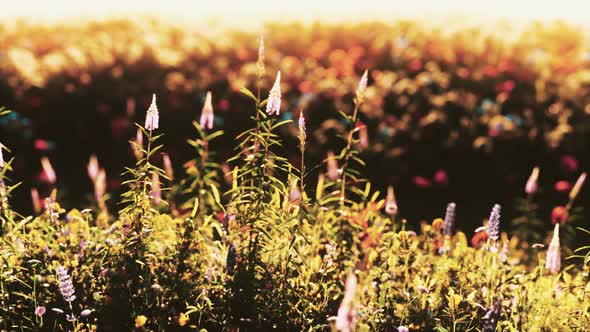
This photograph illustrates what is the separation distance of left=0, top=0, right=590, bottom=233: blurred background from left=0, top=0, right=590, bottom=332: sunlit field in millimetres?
23

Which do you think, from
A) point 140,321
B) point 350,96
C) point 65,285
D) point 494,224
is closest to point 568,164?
point 350,96

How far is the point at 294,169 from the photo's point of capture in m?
Answer: 5.17

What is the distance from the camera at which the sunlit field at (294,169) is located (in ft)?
9.50

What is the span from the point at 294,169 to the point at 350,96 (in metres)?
2.02

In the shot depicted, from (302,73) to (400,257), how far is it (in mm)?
4693

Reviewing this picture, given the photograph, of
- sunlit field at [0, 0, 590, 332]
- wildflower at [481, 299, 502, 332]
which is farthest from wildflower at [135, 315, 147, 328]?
wildflower at [481, 299, 502, 332]

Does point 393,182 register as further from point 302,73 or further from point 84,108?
point 84,108

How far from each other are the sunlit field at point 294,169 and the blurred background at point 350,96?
0.9 inches

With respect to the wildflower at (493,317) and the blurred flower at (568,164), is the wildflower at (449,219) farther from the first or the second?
the blurred flower at (568,164)

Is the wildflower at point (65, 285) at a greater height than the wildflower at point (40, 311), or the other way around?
the wildflower at point (65, 285)

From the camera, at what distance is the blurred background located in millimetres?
6152

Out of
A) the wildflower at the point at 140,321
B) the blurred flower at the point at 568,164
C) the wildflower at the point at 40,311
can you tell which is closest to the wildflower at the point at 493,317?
the wildflower at the point at 140,321

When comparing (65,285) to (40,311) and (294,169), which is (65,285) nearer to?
(40,311)

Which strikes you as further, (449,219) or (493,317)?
(449,219)
